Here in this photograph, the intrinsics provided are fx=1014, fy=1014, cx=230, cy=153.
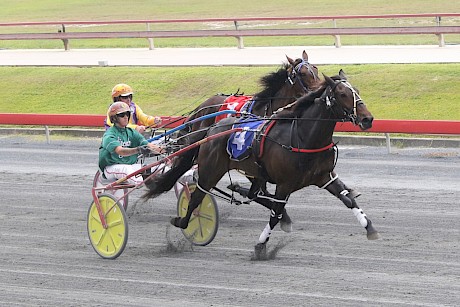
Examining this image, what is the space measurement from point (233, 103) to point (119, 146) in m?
2.14

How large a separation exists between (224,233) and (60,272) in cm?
212

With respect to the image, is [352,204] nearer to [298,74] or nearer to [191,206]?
[191,206]

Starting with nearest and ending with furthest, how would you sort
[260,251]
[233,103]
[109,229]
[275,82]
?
1. [260,251]
2. [109,229]
3. [275,82]
4. [233,103]

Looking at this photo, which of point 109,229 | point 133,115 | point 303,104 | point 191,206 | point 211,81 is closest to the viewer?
point 303,104

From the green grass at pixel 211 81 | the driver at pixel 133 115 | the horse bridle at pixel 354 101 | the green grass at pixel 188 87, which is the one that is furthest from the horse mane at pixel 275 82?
the green grass at pixel 188 87

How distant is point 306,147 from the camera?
9.31 meters

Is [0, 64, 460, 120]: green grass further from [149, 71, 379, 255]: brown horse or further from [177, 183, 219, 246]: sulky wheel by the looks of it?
[149, 71, 379, 255]: brown horse

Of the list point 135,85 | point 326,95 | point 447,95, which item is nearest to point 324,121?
point 326,95

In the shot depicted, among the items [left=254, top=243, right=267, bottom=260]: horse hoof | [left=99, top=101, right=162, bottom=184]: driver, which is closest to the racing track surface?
[left=254, top=243, right=267, bottom=260]: horse hoof

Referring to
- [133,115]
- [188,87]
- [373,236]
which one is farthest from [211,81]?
[373,236]

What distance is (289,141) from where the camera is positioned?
9.42 m

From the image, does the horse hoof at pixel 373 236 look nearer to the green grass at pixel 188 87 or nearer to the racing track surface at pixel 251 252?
the racing track surface at pixel 251 252

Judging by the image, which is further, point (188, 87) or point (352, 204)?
point (188, 87)

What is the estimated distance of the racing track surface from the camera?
8227 millimetres
